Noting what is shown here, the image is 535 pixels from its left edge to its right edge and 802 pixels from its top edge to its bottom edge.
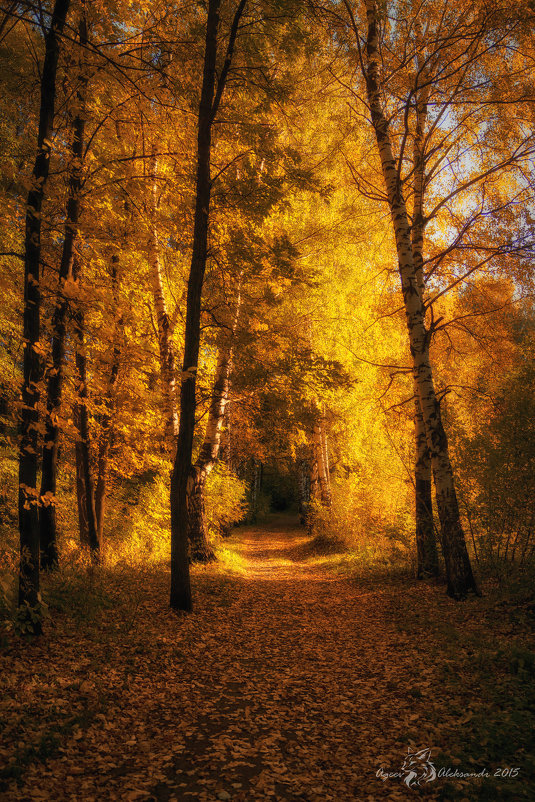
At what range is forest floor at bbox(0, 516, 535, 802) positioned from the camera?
3.13m

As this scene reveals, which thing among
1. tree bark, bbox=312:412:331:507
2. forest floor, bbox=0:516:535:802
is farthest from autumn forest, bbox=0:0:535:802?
tree bark, bbox=312:412:331:507

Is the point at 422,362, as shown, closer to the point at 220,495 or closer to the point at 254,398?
the point at 254,398

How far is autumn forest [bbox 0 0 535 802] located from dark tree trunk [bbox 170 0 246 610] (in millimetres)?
44

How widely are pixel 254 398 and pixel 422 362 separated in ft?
12.4

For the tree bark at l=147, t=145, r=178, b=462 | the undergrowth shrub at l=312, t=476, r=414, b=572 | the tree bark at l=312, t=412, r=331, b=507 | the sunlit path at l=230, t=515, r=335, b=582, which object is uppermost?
the tree bark at l=147, t=145, r=178, b=462

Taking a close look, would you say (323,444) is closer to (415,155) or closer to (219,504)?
(219,504)

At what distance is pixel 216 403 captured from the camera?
37.4 feet

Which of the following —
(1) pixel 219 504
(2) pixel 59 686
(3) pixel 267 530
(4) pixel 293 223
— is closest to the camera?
(2) pixel 59 686

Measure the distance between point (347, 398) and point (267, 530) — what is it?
696 inches

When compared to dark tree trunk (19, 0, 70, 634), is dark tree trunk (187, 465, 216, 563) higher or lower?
lower

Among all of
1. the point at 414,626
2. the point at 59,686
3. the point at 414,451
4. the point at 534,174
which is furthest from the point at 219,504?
the point at 534,174

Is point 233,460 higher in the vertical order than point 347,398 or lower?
lower

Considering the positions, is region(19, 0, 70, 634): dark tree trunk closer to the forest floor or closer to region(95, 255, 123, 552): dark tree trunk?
the forest floor

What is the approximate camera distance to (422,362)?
8250mm
